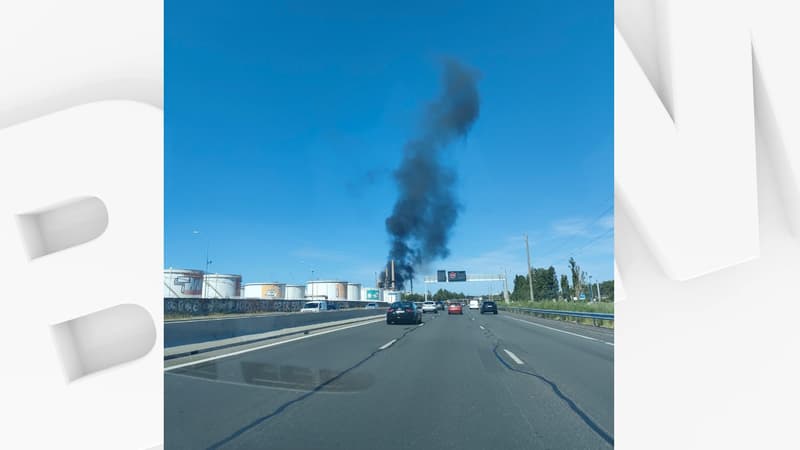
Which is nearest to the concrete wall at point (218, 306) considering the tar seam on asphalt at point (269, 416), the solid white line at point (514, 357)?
the solid white line at point (514, 357)

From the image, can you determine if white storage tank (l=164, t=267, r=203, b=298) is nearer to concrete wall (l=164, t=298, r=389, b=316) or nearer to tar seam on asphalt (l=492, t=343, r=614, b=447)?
concrete wall (l=164, t=298, r=389, b=316)

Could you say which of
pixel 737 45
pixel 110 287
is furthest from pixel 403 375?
pixel 737 45

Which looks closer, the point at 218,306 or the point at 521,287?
the point at 218,306

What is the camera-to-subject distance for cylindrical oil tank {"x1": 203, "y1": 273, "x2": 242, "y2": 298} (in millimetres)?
70125

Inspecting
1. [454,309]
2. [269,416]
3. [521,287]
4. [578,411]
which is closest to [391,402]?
[269,416]

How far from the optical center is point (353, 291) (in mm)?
97750

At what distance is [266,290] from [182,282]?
30.0 m

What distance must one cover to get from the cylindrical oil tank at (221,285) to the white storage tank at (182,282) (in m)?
10.2

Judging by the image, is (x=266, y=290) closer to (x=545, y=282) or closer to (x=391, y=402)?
(x=545, y=282)

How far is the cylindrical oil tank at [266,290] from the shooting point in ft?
284

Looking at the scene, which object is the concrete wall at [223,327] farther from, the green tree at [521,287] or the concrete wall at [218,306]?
the green tree at [521,287]

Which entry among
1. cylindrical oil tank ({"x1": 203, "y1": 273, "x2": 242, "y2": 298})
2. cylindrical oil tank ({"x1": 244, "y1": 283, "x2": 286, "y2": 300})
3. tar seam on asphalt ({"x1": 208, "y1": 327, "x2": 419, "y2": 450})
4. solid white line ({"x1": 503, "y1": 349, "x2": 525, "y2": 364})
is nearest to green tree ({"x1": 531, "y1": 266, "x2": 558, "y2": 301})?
cylindrical oil tank ({"x1": 244, "y1": 283, "x2": 286, "y2": 300})

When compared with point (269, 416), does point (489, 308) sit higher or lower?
Result: lower

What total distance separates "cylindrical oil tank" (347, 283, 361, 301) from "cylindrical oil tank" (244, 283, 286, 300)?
1318 cm
